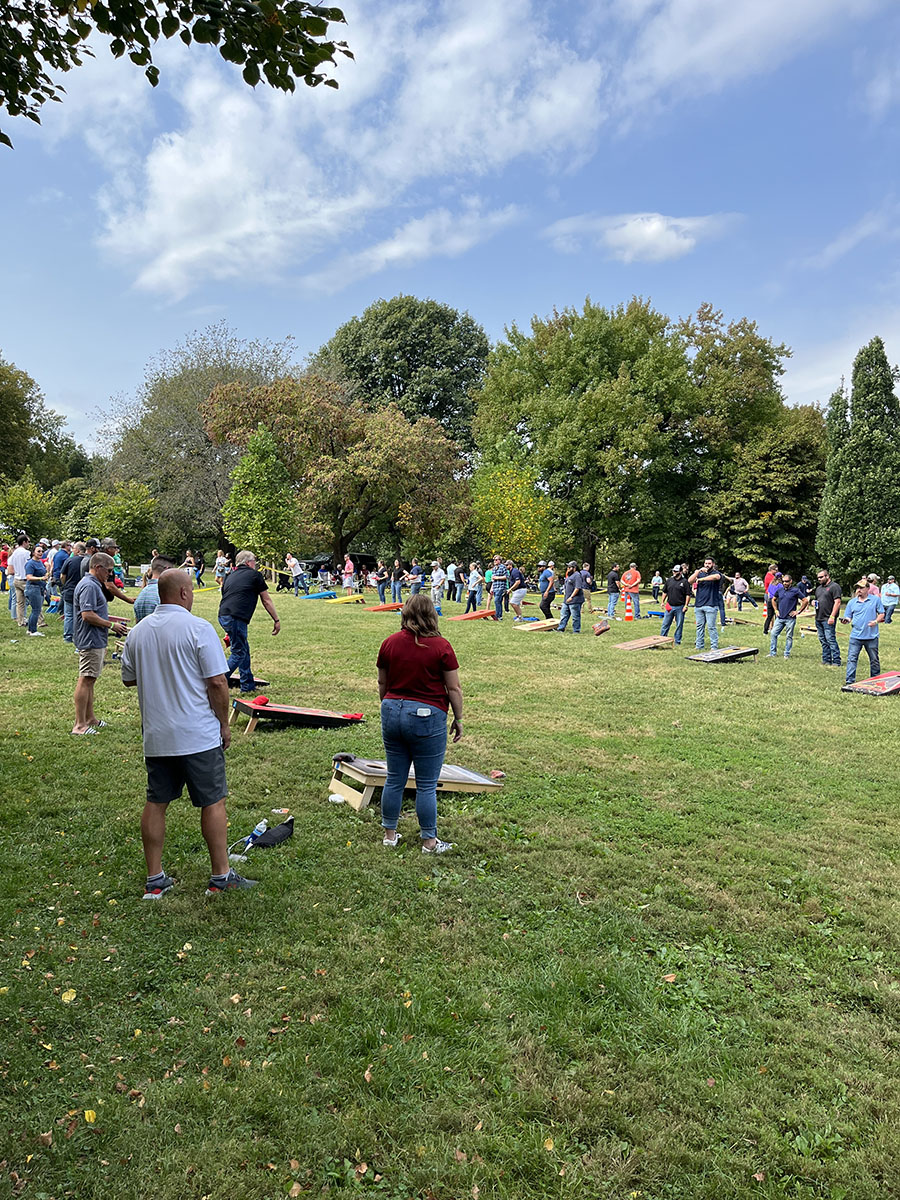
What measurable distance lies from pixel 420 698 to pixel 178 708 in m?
1.65

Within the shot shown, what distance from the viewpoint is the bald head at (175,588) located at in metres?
4.45

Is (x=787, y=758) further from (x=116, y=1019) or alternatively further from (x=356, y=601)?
(x=356, y=601)

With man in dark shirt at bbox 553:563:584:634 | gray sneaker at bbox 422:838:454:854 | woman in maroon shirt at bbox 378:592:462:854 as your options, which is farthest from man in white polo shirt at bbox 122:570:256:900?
man in dark shirt at bbox 553:563:584:634

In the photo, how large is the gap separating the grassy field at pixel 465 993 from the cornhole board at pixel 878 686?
16.8 ft

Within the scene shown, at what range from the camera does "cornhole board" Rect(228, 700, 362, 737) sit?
8.25 meters

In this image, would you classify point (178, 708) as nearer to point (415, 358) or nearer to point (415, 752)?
point (415, 752)

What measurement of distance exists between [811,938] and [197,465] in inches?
1715

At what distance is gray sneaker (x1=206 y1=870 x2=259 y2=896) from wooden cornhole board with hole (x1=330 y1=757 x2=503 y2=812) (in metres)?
1.55

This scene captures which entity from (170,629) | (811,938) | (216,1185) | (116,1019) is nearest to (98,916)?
(116,1019)

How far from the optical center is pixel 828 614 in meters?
15.0

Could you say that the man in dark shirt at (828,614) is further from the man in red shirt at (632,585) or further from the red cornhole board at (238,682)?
the red cornhole board at (238,682)

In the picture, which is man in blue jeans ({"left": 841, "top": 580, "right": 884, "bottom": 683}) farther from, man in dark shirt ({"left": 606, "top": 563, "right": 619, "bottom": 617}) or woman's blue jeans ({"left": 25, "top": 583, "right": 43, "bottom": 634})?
woman's blue jeans ({"left": 25, "top": 583, "right": 43, "bottom": 634})

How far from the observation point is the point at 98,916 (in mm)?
4348

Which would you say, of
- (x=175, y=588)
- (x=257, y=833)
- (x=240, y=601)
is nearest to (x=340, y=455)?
(x=240, y=601)
